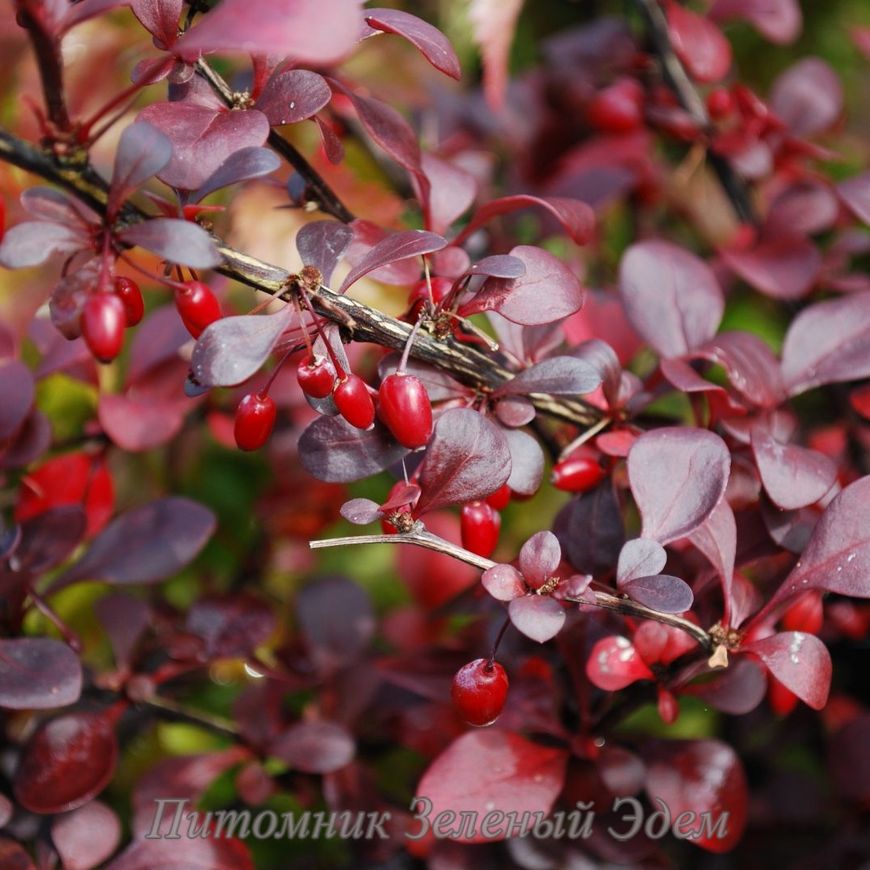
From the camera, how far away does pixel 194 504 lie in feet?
2.40

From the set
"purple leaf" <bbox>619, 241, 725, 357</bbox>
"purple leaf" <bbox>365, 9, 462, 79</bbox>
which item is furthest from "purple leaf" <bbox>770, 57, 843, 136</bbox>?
"purple leaf" <bbox>365, 9, 462, 79</bbox>

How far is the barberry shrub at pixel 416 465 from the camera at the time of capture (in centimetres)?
52

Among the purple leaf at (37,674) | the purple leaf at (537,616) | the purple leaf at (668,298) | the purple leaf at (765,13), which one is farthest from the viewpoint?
the purple leaf at (765,13)

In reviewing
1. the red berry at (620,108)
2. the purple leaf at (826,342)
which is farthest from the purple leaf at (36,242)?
the red berry at (620,108)

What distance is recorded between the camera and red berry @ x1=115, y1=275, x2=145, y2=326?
51 centimetres

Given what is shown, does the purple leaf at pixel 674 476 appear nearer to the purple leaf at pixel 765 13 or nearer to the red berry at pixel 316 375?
the red berry at pixel 316 375

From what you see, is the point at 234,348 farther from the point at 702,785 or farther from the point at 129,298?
the point at 702,785

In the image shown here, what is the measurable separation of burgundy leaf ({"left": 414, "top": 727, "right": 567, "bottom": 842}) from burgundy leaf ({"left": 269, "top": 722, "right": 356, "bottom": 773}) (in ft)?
0.31

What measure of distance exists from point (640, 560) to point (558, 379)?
12 cm

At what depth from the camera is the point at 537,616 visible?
0.51m

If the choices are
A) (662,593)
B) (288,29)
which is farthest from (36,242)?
(662,593)

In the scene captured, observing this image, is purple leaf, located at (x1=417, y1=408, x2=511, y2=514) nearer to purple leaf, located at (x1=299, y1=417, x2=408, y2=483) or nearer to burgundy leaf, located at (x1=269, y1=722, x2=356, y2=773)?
purple leaf, located at (x1=299, y1=417, x2=408, y2=483)

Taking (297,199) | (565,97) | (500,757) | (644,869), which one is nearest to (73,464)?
(297,199)

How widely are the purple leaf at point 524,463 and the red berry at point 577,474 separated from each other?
3 cm
